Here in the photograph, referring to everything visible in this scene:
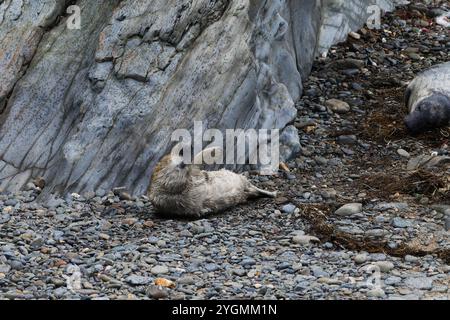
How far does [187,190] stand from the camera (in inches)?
345

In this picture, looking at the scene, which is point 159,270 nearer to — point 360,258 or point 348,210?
point 360,258

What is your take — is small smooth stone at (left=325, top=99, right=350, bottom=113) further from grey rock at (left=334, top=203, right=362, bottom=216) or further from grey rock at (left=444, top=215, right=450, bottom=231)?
grey rock at (left=444, top=215, right=450, bottom=231)

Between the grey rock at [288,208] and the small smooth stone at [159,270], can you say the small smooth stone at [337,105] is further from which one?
the small smooth stone at [159,270]

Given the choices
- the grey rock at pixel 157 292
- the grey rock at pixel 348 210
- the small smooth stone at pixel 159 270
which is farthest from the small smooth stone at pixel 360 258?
the grey rock at pixel 157 292

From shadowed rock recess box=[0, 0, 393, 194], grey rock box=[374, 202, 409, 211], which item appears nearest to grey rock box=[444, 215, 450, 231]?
grey rock box=[374, 202, 409, 211]

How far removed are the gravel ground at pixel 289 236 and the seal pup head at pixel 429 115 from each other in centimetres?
13

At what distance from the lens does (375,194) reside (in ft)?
30.8

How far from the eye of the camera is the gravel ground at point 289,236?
23.7 ft

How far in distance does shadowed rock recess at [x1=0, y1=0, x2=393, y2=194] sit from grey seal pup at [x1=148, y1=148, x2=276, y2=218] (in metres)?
0.67

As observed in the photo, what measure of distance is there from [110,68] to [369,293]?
4146mm

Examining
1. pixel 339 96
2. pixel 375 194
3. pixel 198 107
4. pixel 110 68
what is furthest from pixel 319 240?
pixel 339 96

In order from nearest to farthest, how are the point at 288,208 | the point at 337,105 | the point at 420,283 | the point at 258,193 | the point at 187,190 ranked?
the point at 420,283 → the point at 187,190 → the point at 288,208 → the point at 258,193 → the point at 337,105

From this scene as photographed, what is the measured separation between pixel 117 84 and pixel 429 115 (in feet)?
12.1

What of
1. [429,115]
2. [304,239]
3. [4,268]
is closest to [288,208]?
[304,239]
